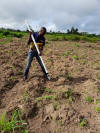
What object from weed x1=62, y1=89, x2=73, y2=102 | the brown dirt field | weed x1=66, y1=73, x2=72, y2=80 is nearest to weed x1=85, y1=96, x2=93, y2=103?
the brown dirt field

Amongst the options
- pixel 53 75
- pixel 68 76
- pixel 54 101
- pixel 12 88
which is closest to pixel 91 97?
pixel 54 101

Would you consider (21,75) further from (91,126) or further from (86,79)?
(91,126)

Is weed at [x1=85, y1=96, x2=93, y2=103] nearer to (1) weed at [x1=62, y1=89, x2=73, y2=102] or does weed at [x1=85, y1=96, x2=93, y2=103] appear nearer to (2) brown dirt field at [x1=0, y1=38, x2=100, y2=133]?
(2) brown dirt field at [x1=0, y1=38, x2=100, y2=133]

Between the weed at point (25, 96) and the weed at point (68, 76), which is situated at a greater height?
the weed at point (68, 76)

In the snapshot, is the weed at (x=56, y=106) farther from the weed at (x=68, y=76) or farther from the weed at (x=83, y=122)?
the weed at (x=68, y=76)

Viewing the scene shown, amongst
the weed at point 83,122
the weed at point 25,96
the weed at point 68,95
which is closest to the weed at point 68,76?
the weed at point 68,95

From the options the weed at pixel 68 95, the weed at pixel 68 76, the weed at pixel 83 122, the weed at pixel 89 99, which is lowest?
the weed at pixel 83 122

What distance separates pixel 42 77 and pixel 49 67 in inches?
46.0

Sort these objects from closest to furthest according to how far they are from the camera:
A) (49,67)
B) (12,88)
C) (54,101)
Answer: (54,101)
(12,88)
(49,67)

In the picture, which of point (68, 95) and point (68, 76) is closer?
point (68, 95)

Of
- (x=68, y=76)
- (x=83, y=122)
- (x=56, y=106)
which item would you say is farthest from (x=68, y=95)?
(x=68, y=76)

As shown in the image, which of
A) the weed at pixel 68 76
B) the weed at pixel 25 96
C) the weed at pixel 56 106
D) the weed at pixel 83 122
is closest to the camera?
the weed at pixel 83 122

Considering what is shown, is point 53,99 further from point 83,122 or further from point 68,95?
point 83,122

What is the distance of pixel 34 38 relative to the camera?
176 inches
